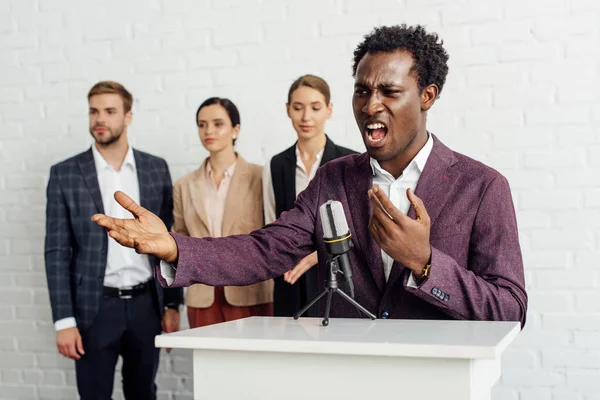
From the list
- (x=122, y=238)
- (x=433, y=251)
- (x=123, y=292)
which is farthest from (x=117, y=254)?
(x=433, y=251)

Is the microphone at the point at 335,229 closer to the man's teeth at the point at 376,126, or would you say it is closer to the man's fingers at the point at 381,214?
the man's fingers at the point at 381,214

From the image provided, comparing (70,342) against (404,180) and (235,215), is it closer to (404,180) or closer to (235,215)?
(235,215)

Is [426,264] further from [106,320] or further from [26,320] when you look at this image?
[26,320]

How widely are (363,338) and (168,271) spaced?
57 centimetres

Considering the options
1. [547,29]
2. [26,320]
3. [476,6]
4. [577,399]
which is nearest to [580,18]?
[547,29]

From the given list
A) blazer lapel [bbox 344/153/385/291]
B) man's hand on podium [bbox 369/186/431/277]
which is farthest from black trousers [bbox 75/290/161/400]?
man's hand on podium [bbox 369/186/431/277]

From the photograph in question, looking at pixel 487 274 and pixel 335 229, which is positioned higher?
pixel 335 229

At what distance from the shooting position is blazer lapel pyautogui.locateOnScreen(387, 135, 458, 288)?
6.39 ft

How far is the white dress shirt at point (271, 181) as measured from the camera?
342 centimetres

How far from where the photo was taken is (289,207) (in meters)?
3.40

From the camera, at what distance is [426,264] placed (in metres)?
1.70

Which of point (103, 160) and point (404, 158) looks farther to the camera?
point (103, 160)

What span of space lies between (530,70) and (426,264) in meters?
2.12

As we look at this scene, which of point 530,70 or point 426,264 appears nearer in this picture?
point 426,264
